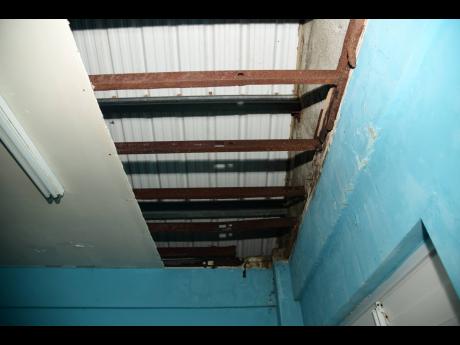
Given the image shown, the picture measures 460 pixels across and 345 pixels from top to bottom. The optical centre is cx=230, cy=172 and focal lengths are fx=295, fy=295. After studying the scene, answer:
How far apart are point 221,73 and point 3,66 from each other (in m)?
1.04

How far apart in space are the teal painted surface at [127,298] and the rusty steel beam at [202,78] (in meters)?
2.50

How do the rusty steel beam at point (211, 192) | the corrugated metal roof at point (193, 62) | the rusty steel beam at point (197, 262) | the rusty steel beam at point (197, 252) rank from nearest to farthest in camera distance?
1. the corrugated metal roof at point (193, 62)
2. the rusty steel beam at point (211, 192)
3. the rusty steel beam at point (197, 252)
4. the rusty steel beam at point (197, 262)

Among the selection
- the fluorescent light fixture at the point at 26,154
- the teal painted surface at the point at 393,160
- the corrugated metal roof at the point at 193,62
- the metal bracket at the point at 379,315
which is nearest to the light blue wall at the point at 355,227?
the teal painted surface at the point at 393,160

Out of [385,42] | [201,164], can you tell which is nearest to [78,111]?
[201,164]

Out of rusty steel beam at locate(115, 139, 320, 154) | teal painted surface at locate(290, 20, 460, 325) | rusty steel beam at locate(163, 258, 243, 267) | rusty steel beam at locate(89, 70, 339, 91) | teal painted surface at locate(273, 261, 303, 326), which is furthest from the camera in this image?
rusty steel beam at locate(163, 258, 243, 267)

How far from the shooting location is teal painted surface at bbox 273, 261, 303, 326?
3034 mm

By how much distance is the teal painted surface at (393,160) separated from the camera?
0.89 meters

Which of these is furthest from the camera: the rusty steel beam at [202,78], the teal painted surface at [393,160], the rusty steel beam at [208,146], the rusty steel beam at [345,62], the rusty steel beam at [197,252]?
the rusty steel beam at [197,252]

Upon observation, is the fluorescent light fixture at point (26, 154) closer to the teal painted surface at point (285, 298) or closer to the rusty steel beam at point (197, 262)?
the rusty steel beam at point (197, 262)

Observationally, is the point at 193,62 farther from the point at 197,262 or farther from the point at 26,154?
the point at 197,262

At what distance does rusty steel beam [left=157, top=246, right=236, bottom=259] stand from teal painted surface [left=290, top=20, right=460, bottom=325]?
5.37 ft

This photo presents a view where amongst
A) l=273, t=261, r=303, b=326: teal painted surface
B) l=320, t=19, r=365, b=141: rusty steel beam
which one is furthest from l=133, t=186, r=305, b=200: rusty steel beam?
l=273, t=261, r=303, b=326: teal painted surface

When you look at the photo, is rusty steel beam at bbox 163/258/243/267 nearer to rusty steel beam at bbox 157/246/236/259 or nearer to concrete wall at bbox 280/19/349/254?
rusty steel beam at bbox 157/246/236/259

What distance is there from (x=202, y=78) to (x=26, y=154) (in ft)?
3.92
